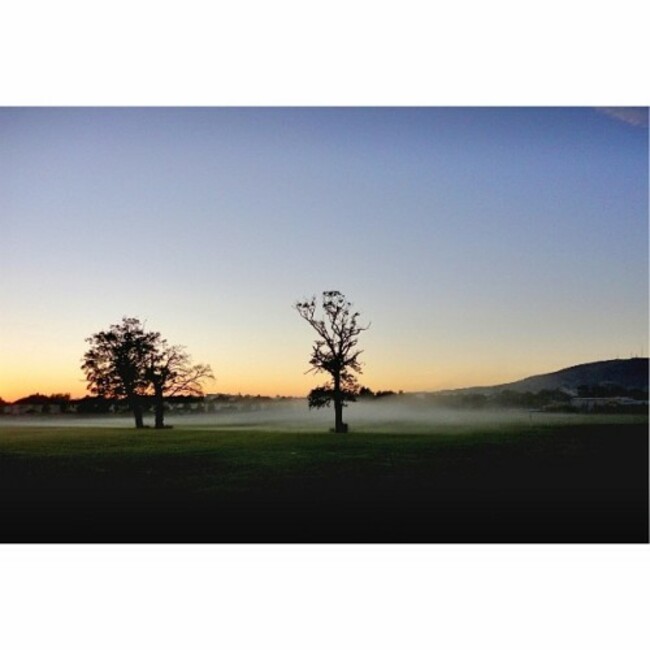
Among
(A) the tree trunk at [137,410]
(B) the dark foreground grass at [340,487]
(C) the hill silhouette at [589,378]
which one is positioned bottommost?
(B) the dark foreground grass at [340,487]

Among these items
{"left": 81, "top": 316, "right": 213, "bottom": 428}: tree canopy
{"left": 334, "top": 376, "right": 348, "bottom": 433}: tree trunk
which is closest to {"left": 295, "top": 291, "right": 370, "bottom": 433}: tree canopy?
{"left": 334, "top": 376, "right": 348, "bottom": 433}: tree trunk

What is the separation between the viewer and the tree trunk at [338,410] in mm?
8125

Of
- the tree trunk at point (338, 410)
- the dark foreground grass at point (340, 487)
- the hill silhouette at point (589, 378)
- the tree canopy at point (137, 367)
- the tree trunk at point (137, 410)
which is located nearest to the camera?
the dark foreground grass at point (340, 487)

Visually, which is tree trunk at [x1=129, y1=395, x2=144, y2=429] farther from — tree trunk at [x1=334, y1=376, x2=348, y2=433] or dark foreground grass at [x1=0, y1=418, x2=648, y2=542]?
tree trunk at [x1=334, y1=376, x2=348, y2=433]

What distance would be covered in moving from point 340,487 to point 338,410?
1082 millimetres

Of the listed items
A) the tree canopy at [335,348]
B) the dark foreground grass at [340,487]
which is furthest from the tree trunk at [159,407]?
the tree canopy at [335,348]

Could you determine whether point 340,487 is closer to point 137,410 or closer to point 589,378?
point 137,410

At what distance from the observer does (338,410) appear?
820cm

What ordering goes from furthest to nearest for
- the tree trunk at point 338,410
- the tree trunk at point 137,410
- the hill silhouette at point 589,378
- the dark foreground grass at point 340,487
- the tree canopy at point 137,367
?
the tree trunk at point 137,410
the tree trunk at point 338,410
the tree canopy at point 137,367
the hill silhouette at point 589,378
the dark foreground grass at point 340,487

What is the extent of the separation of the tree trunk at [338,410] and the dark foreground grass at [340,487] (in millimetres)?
116

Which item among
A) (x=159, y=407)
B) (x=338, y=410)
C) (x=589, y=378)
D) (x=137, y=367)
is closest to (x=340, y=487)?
(x=338, y=410)

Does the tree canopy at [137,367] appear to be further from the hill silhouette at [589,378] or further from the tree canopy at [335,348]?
the hill silhouette at [589,378]

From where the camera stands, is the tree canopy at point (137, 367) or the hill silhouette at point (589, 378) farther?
the tree canopy at point (137, 367)

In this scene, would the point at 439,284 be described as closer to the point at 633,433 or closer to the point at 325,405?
the point at 325,405
